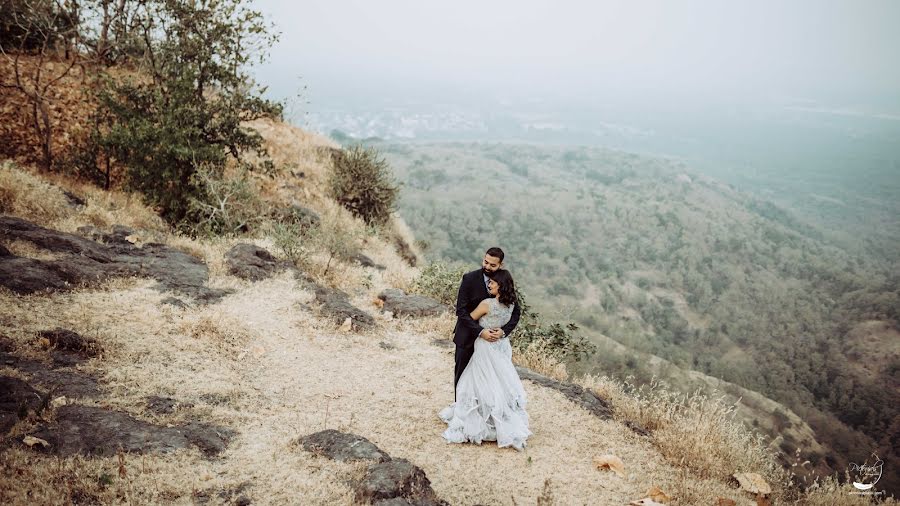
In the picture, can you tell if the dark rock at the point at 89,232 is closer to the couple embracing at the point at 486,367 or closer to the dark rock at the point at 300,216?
the dark rock at the point at 300,216

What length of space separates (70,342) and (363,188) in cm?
1383

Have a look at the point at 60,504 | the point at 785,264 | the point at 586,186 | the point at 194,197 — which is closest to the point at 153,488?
the point at 60,504

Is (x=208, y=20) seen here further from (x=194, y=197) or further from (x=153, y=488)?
(x=153, y=488)

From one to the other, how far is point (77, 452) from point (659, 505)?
5025 millimetres

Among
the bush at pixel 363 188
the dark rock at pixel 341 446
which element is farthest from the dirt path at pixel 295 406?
the bush at pixel 363 188

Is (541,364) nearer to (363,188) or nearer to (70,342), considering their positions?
(70,342)

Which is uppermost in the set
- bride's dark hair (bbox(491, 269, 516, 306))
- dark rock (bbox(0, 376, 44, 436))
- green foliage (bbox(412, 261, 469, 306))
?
bride's dark hair (bbox(491, 269, 516, 306))

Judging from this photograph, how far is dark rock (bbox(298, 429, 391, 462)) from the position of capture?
4410mm

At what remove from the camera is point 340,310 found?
8.37 meters

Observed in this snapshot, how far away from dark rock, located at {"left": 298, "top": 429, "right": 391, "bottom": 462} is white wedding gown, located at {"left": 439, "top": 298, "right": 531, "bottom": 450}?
106cm

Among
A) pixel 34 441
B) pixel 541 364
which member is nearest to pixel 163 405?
pixel 34 441

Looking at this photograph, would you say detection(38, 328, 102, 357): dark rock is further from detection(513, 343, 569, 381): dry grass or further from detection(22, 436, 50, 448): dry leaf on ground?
detection(513, 343, 569, 381): dry grass

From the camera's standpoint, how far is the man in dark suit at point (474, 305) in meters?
4.97

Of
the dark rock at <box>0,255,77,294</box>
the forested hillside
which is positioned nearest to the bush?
the dark rock at <box>0,255,77,294</box>
